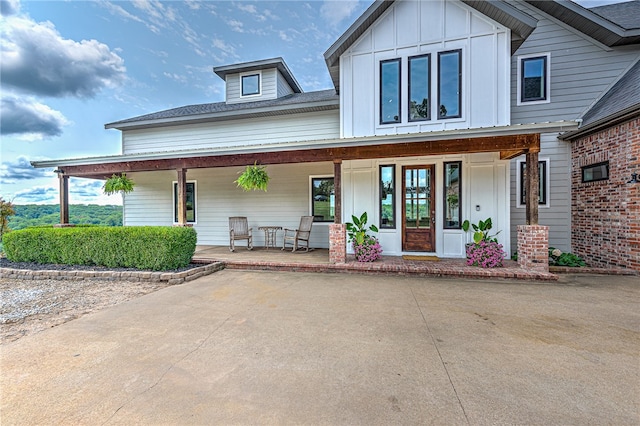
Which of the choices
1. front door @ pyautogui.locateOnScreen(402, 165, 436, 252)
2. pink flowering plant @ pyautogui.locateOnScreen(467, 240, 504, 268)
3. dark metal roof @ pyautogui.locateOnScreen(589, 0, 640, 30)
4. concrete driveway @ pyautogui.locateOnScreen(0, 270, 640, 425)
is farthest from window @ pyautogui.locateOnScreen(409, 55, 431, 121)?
dark metal roof @ pyautogui.locateOnScreen(589, 0, 640, 30)

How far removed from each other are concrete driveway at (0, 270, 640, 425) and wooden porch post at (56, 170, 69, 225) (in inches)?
222

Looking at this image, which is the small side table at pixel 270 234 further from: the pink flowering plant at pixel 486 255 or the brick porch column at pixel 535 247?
the brick porch column at pixel 535 247

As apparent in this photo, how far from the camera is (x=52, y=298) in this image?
4.32 m

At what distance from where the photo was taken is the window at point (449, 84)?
21.2ft

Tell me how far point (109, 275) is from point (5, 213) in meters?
7.16

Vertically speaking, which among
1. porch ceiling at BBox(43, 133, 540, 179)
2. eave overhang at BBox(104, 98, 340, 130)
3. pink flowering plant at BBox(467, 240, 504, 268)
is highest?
eave overhang at BBox(104, 98, 340, 130)

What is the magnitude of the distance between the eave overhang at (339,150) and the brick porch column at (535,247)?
1578 millimetres

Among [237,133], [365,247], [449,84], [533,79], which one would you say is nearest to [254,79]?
[237,133]

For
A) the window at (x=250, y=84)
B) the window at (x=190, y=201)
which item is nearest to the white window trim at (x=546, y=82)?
the window at (x=250, y=84)

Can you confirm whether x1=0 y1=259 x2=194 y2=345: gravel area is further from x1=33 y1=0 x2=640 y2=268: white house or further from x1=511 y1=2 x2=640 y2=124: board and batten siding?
x1=511 y1=2 x2=640 y2=124: board and batten siding

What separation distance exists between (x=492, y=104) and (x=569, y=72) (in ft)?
9.32

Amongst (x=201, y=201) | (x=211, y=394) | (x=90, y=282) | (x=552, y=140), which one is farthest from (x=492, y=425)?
(x=201, y=201)

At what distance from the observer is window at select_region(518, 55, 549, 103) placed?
718 centimetres

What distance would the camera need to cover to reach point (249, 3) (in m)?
11.4
